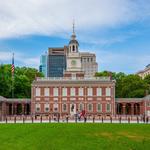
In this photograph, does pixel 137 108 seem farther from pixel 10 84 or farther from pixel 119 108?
pixel 10 84

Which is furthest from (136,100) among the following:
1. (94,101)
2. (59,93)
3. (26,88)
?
(26,88)

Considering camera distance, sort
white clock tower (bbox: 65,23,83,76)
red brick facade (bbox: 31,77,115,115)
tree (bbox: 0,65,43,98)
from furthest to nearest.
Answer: white clock tower (bbox: 65,23,83,76), tree (bbox: 0,65,43,98), red brick facade (bbox: 31,77,115,115)

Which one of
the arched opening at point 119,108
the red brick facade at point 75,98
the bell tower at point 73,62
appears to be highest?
the bell tower at point 73,62

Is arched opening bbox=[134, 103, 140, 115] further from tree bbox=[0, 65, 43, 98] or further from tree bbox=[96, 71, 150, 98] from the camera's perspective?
tree bbox=[0, 65, 43, 98]

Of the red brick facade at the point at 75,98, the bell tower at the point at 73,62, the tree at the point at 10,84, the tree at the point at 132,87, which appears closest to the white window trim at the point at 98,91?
the red brick facade at the point at 75,98

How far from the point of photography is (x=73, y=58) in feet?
232

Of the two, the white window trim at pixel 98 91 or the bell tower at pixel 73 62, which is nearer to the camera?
the white window trim at pixel 98 91

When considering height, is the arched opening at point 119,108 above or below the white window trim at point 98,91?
below

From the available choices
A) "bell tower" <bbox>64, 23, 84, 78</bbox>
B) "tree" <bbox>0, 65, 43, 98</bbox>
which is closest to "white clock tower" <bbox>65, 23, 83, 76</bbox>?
"bell tower" <bbox>64, 23, 84, 78</bbox>

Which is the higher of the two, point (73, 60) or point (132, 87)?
point (73, 60)

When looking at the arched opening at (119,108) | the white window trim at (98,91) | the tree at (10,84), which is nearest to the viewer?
the white window trim at (98,91)

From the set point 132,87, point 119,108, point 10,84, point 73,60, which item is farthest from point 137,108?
point 10,84

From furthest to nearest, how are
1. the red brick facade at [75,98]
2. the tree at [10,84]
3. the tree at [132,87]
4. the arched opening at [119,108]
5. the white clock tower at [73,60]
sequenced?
the tree at [132,87], the arched opening at [119,108], the white clock tower at [73,60], the tree at [10,84], the red brick facade at [75,98]

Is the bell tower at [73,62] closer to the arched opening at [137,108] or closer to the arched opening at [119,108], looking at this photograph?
the arched opening at [119,108]
